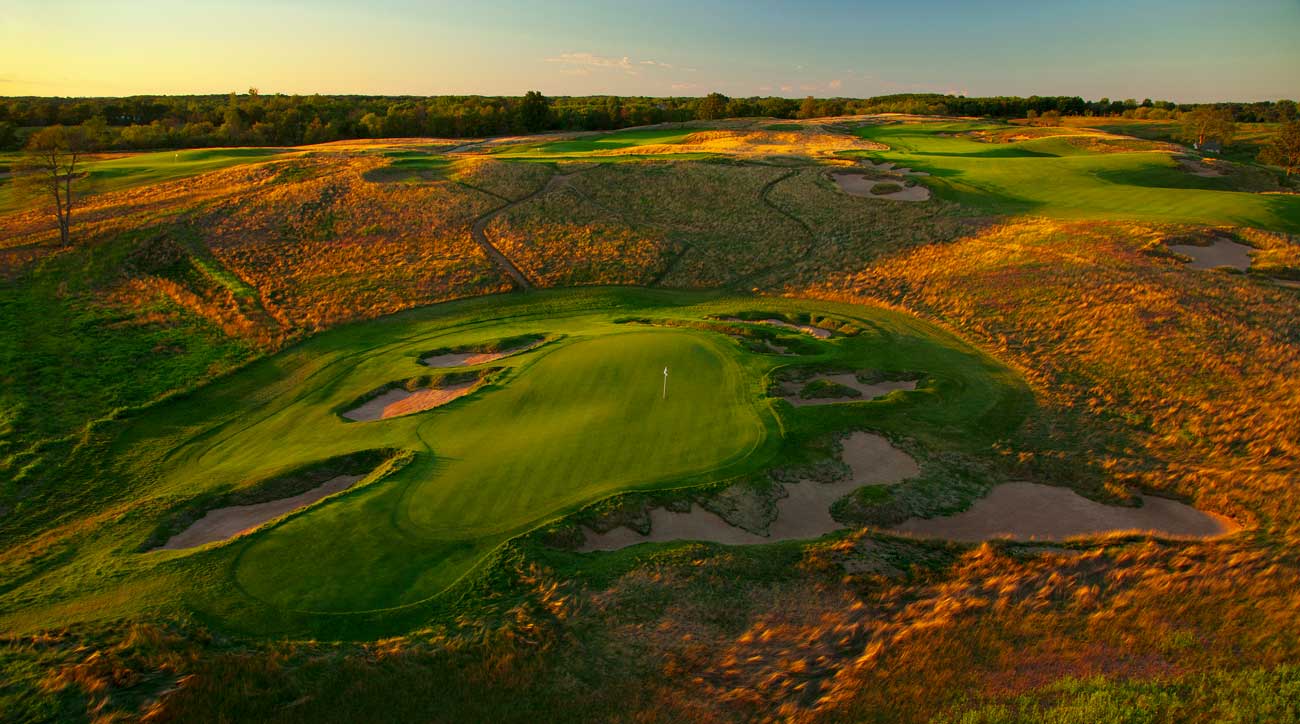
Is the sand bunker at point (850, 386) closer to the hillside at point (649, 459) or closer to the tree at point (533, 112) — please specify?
the hillside at point (649, 459)

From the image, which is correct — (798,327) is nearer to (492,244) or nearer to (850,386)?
(850,386)

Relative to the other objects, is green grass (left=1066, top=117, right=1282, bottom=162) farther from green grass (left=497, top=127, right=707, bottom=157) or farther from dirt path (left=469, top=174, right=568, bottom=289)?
dirt path (left=469, top=174, right=568, bottom=289)

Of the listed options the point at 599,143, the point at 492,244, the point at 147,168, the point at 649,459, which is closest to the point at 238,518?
the point at 649,459

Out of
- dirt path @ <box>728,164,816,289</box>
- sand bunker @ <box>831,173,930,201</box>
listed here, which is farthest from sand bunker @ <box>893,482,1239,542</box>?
sand bunker @ <box>831,173,930,201</box>

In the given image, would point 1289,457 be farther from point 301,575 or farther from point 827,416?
point 301,575

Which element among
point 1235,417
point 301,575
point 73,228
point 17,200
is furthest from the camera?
point 17,200

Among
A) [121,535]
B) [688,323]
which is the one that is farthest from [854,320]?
[121,535]
